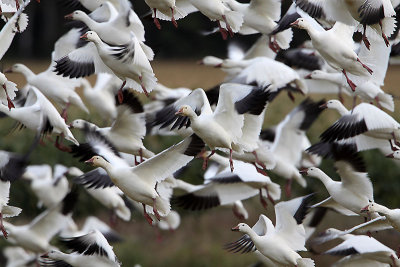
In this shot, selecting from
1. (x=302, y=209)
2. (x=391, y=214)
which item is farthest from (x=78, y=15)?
(x=391, y=214)

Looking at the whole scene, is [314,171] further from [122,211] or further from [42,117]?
[122,211]

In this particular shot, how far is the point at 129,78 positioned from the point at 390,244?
5.45 metres

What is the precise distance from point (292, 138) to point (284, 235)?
2.57m

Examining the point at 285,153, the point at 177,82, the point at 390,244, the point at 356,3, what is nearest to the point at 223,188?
the point at 285,153

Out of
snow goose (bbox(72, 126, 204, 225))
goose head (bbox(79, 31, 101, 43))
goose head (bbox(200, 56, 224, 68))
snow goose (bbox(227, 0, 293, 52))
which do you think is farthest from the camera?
goose head (bbox(200, 56, 224, 68))

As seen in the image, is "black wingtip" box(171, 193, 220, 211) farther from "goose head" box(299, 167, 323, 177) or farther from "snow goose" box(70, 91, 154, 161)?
"goose head" box(299, 167, 323, 177)

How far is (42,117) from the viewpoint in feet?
21.3

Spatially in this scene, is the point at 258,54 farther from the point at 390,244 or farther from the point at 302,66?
the point at 390,244

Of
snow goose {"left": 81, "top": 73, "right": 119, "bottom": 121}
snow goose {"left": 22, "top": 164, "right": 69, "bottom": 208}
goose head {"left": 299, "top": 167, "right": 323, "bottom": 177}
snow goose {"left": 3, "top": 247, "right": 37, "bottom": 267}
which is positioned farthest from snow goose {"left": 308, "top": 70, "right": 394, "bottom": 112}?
snow goose {"left": 3, "top": 247, "right": 37, "bottom": 267}

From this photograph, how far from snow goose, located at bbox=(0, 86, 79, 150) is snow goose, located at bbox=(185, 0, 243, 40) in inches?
48.0

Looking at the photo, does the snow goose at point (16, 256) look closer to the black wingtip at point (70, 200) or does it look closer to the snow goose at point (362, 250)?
the black wingtip at point (70, 200)

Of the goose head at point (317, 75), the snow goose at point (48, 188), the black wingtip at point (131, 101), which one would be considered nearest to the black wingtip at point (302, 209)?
the black wingtip at point (131, 101)

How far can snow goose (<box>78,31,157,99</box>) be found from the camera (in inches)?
235

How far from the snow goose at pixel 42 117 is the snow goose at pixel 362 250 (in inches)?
78.7
